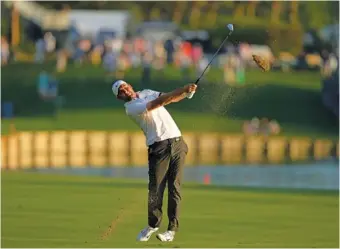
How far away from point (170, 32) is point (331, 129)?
2897cm

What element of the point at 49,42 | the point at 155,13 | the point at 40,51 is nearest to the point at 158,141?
the point at 40,51

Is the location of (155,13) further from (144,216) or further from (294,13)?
(144,216)

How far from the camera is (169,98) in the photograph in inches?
684

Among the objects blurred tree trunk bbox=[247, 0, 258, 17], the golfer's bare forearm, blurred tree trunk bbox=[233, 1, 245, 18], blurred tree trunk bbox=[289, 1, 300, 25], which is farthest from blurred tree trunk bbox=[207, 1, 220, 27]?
the golfer's bare forearm

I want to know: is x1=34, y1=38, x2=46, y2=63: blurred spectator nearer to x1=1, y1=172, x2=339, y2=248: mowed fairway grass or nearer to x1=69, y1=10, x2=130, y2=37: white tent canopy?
x1=69, y1=10, x2=130, y2=37: white tent canopy

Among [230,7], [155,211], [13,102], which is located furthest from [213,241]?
[230,7]

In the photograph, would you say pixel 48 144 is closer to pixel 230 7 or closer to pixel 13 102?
pixel 13 102

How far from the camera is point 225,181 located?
120 feet

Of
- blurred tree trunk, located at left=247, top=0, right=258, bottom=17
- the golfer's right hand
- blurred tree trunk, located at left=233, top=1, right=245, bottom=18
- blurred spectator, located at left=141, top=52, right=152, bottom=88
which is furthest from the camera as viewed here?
blurred tree trunk, located at left=247, top=0, right=258, bottom=17

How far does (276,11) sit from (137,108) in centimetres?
6675

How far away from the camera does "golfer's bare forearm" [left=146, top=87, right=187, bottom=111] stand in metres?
17.4

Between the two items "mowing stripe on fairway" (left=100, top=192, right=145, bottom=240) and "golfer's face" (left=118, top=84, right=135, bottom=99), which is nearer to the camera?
"golfer's face" (left=118, top=84, right=135, bottom=99)

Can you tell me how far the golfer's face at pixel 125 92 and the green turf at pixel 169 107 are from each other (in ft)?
106

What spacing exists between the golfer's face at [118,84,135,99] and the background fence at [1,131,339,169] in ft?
91.0
